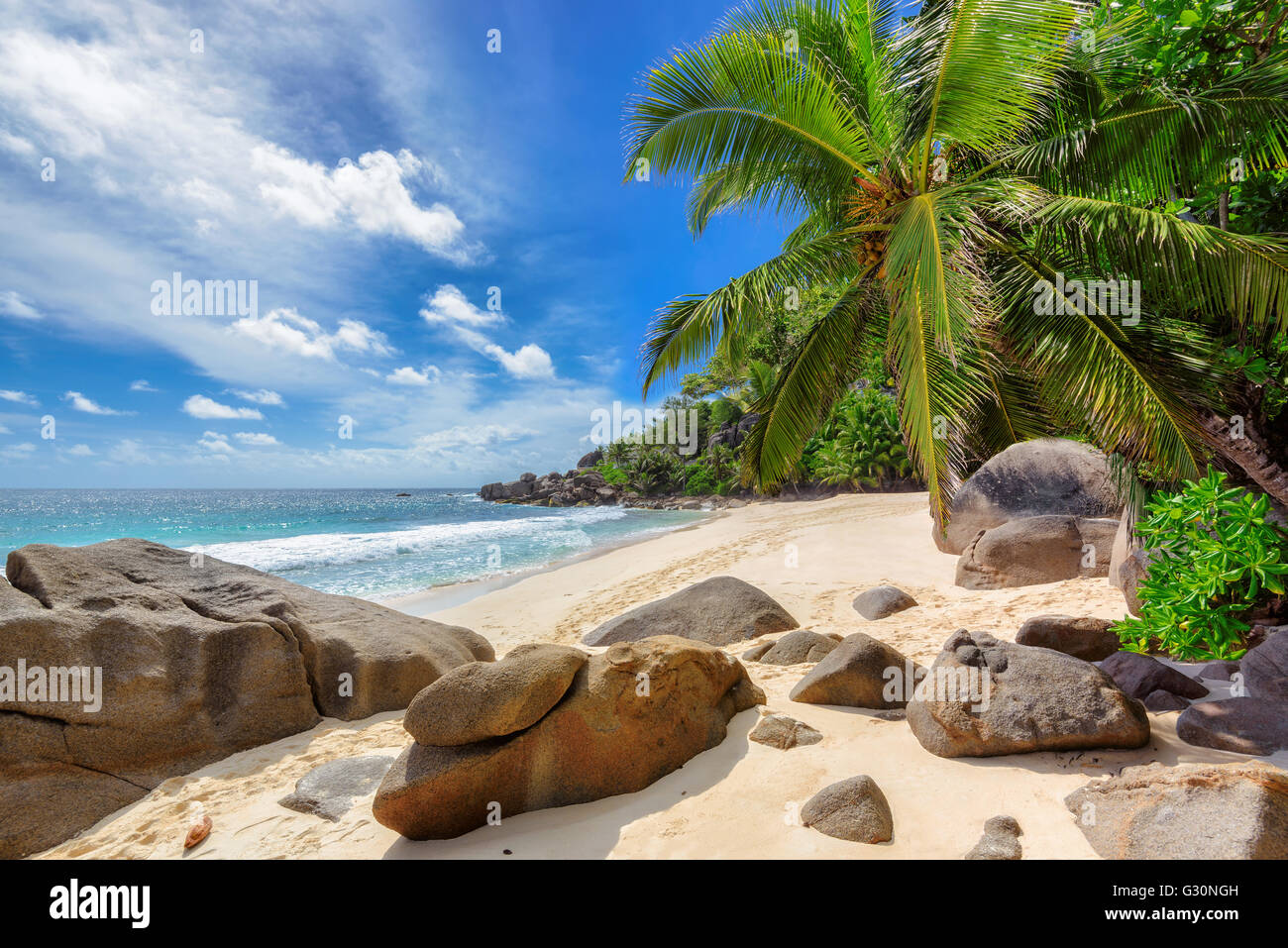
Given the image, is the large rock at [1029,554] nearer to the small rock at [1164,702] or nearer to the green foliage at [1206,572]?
the green foliage at [1206,572]

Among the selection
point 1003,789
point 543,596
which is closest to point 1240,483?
point 1003,789

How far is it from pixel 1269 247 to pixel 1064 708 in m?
4.14

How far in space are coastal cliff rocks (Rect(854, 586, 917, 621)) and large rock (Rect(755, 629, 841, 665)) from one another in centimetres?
154

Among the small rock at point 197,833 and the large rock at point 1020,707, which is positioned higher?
the large rock at point 1020,707

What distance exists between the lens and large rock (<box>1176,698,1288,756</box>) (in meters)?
3.10

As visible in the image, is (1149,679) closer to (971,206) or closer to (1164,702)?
(1164,702)

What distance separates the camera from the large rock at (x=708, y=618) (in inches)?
282

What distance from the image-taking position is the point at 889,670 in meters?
4.46

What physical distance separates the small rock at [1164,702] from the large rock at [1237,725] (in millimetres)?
244

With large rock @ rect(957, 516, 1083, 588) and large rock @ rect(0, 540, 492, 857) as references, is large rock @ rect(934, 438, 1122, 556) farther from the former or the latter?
large rock @ rect(0, 540, 492, 857)

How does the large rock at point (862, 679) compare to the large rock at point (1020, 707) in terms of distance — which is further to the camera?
the large rock at point (862, 679)

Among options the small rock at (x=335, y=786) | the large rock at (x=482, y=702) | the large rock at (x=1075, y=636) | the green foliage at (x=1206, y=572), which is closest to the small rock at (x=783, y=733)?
the large rock at (x=482, y=702)

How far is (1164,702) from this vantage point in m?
3.69
